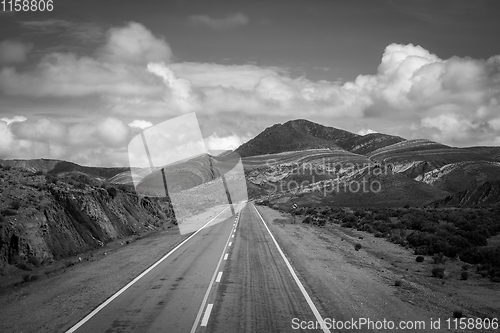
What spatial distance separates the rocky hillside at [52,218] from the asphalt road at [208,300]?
6698mm

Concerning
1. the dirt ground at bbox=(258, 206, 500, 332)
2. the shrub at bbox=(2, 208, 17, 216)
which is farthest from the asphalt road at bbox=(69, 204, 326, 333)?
the shrub at bbox=(2, 208, 17, 216)

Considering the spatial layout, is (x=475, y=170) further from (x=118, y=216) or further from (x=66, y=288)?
(x=66, y=288)

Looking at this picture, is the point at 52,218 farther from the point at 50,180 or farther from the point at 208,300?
the point at 208,300

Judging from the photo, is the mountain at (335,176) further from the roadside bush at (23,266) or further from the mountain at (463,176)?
the roadside bush at (23,266)

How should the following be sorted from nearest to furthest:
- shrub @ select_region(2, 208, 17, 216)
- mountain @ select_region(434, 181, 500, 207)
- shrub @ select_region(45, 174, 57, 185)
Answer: shrub @ select_region(2, 208, 17, 216), shrub @ select_region(45, 174, 57, 185), mountain @ select_region(434, 181, 500, 207)

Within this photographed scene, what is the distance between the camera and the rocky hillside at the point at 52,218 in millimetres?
16984

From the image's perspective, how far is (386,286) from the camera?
501 inches

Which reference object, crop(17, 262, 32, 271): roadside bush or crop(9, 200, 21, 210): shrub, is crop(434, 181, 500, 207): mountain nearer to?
crop(9, 200, 21, 210): shrub

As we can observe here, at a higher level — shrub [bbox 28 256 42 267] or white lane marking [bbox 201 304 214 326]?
shrub [bbox 28 256 42 267]

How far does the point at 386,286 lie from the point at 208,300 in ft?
20.6

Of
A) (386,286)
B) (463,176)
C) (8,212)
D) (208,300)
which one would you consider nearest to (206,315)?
(208,300)

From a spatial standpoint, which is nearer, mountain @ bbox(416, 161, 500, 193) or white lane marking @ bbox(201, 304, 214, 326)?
white lane marking @ bbox(201, 304, 214, 326)

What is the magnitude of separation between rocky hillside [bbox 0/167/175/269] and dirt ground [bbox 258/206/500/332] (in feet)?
38.8

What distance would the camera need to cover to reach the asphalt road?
8.40m
